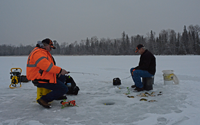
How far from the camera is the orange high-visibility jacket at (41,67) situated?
9.27ft

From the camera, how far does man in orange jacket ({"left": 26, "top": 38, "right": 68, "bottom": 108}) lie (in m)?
2.84

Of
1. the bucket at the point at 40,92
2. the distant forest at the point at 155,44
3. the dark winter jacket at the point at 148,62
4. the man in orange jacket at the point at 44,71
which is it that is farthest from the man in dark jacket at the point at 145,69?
the distant forest at the point at 155,44

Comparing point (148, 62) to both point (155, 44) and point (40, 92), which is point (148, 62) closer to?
point (40, 92)

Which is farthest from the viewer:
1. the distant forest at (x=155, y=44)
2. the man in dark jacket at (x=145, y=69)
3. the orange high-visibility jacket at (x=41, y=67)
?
the distant forest at (x=155, y=44)

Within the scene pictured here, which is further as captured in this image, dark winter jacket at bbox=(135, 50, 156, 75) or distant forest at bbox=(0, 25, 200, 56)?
distant forest at bbox=(0, 25, 200, 56)

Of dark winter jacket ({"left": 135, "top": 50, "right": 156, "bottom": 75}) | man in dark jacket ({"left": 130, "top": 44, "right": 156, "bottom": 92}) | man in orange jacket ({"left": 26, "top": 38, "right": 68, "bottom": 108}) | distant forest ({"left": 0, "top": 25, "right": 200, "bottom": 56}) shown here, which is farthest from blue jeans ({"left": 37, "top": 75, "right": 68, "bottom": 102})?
distant forest ({"left": 0, "top": 25, "right": 200, "bottom": 56})

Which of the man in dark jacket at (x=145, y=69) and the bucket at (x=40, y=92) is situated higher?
the man in dark jacket at (x=145, y=69)

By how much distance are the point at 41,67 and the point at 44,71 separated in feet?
0.48

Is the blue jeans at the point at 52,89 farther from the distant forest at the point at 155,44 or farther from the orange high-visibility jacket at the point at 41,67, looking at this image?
the distant forest at the point at 155,44

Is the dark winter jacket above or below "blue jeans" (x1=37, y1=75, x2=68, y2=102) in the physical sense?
above

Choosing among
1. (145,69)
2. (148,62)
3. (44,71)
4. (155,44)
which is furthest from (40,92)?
(155,44)

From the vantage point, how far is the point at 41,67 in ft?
9.28

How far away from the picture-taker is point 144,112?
2.80 m

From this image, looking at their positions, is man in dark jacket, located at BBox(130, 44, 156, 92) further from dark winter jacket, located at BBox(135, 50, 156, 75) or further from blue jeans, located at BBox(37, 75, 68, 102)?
blue jeans, located at BBox(37, 75, 68, 102)
